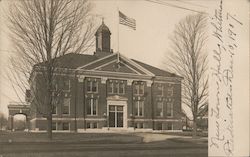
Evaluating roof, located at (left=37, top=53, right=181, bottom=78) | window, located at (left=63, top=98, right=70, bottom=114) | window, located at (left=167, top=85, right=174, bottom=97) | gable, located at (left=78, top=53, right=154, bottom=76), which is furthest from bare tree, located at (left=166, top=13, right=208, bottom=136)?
window, located at (left=63, top=98, right=70, bottom=114)

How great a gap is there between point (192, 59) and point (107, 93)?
0.52 meters

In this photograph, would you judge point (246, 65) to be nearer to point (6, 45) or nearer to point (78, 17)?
point (78, 17)

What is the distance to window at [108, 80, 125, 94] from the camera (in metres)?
1.70

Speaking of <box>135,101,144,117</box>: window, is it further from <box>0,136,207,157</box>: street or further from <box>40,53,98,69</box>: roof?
<box>40,53,98,69</box>: roof

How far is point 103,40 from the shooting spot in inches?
66.7

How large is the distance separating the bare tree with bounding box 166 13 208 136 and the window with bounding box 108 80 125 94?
1.00 feet

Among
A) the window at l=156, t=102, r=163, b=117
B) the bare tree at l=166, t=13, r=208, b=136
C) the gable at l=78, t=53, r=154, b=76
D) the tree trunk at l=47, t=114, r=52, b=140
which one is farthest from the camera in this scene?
the bare tree at l=166, t=13, r=208, b=136

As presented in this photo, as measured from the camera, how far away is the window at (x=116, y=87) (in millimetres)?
1702

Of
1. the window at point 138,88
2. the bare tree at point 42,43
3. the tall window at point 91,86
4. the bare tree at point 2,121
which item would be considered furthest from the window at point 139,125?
the bare tree at point 2,121

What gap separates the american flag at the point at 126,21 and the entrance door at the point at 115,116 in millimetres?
333

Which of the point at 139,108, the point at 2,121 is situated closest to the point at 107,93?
the point at 139,108

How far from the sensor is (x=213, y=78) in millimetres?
2078

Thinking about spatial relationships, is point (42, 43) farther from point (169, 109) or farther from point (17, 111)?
point (169, 109)

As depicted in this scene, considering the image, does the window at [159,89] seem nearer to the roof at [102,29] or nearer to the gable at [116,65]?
the gable at [116,65]
